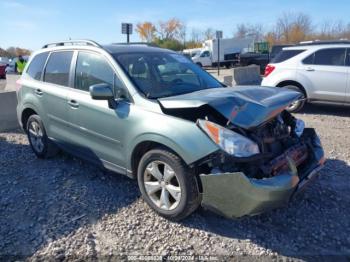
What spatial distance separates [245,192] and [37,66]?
161 inches

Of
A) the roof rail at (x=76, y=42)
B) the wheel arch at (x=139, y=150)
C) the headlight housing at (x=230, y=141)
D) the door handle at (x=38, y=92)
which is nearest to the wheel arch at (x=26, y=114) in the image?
the door handle at (x=38, y=92)

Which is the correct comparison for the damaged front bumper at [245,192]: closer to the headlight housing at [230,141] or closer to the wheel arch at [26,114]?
the headlight housing at [230,141]

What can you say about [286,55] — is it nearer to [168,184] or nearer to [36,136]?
[36,136]

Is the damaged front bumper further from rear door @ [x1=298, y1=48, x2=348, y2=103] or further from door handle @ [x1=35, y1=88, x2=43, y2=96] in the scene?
rear door @ [x1=298, y1=48, x2=348, y2=103]

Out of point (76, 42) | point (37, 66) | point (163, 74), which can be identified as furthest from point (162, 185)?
point (37, 66)

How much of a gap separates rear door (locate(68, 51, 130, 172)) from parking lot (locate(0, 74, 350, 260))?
0.47 meters

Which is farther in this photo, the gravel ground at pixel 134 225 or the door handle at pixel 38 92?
the door handle at pixel 38 92

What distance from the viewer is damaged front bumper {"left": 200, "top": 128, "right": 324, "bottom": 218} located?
2.99 metres

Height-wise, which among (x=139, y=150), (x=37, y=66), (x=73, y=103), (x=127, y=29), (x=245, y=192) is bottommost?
(x=245, y=192)

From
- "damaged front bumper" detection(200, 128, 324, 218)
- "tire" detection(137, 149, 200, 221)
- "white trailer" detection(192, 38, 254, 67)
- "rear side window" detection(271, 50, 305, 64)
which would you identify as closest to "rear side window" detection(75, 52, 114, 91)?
"tire" detection(137, 149, 200, 221)

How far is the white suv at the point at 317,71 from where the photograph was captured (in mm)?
8211

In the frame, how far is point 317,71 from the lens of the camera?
8.48 meters

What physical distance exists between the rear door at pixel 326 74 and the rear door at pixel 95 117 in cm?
607

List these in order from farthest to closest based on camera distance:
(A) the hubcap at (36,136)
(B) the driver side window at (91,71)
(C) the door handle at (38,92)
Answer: (A) the hubcap at (36,136) < (C) the door handle at (38,92) < (B) the driver side window at (91,71)
